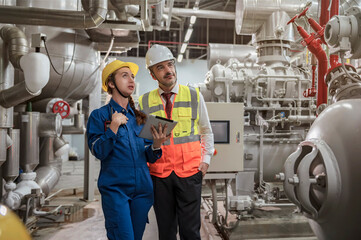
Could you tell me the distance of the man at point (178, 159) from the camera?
2047mm

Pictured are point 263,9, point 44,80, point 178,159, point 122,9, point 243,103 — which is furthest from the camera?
point 263,9

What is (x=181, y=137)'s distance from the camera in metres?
2.09

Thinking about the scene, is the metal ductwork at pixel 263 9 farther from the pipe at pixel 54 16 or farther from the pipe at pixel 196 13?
the pipe at pixel 196 13

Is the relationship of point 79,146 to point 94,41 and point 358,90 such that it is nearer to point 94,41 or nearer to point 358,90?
point 94,41

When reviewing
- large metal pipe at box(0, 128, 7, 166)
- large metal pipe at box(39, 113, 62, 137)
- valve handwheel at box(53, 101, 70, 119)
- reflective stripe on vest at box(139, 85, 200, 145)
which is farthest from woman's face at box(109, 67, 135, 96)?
valve handwheel at box(53, 101, 70, 119)

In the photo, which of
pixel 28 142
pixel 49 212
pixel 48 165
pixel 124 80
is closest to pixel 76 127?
pixel 48 165

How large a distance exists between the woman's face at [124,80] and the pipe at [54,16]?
5.28 feet

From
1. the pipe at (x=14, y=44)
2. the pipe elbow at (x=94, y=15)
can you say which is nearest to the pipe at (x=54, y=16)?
the pipe elbow at (x=94, y=15)

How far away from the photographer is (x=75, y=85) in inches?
176

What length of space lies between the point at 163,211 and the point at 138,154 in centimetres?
50

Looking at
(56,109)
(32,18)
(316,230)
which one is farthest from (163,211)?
(56,109)

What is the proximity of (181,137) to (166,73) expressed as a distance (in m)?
0.44

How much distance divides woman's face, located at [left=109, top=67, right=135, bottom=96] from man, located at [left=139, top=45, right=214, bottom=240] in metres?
0.28

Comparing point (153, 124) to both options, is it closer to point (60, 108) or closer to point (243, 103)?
point (243, 103)
